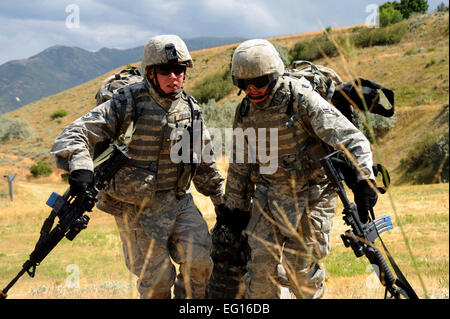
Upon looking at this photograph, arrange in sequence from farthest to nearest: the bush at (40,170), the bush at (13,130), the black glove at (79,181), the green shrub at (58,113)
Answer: the green shrub at (58,113) → the bush at (13,130) → the bush at (40,170) → the black glove at (79,181)

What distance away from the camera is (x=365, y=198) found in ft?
11.0

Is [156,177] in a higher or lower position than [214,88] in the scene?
higher

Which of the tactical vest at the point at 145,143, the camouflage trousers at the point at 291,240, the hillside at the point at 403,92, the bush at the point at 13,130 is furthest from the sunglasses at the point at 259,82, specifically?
the bush at the point at 13,130

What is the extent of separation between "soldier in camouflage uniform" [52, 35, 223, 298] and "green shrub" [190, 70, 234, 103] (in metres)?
31.7

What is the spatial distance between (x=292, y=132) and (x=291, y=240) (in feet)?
3.17

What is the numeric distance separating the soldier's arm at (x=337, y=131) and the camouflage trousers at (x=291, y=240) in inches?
24.3

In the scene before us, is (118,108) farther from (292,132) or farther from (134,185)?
(292,132)

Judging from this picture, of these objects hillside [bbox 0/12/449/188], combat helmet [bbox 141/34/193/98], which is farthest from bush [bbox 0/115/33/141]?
combat helmet [bbox 141/34/193/98]

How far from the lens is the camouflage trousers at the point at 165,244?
4.06m

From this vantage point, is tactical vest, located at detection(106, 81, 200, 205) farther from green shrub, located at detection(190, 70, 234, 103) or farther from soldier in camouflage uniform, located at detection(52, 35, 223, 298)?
green shrub, located at detection(190, 70, 234, 103)

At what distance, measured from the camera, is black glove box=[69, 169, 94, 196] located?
347cm

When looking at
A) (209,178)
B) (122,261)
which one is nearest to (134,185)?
(209,178)

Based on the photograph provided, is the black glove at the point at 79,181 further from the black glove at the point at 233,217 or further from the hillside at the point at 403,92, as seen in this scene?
the hillside at the point at 403,92

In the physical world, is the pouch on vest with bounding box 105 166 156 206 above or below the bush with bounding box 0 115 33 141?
above
